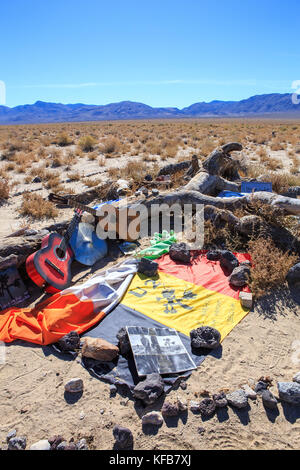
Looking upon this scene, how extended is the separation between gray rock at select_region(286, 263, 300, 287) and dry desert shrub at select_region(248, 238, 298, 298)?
8 cm

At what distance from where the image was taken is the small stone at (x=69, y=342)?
11.2 feet

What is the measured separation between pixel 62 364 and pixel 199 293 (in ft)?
7.09

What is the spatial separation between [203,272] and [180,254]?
1.85ft

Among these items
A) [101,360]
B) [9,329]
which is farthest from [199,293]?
[9,329]

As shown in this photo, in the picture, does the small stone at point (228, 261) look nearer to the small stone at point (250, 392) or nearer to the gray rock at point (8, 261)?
the small stone at point (250, 392)

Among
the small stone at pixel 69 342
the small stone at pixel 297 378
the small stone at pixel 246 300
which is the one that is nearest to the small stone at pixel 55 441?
the small stone at pixel 69 342

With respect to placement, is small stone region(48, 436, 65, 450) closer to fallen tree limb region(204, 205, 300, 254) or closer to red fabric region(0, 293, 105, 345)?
red fabric region(0, 293, 105, 345)

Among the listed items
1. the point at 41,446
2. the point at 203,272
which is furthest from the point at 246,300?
the point at 41,446

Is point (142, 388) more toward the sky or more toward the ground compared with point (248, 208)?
more toward the ground

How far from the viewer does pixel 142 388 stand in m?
2.79

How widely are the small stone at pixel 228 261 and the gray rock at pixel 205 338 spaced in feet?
5.35

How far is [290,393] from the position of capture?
2756mm

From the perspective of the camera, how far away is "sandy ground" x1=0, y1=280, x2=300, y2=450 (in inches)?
98.4
